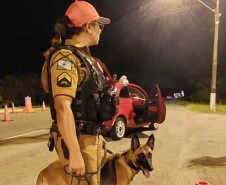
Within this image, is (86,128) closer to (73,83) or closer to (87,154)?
(87,154)

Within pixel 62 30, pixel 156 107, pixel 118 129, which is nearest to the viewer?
pixel 62 30

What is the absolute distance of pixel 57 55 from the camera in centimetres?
176

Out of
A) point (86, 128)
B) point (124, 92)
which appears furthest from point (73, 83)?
point (124, 92)

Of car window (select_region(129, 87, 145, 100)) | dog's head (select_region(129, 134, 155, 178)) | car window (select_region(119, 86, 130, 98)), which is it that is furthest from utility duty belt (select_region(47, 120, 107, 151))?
car window (select_region(129, 87, 145, 100))

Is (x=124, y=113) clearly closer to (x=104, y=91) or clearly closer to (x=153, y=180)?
(x=153, y=180)

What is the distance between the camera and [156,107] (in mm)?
7629

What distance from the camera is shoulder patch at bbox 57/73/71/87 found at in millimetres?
1685

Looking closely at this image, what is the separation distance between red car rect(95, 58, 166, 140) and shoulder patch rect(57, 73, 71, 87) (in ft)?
17.8

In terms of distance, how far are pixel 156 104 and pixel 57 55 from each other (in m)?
6.11

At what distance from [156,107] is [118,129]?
125 centimetres

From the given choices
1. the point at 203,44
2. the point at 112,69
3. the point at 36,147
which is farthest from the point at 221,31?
the point at 36,147

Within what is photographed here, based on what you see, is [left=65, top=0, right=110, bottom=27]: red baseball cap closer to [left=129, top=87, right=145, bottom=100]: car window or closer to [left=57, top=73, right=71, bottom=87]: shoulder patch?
[left=57, top=73, right=71, bottom=87]: shoulder patch

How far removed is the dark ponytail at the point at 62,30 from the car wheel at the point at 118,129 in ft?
17.9

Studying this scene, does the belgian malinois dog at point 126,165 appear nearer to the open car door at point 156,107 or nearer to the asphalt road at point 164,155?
the asphalt road at point 164,155
